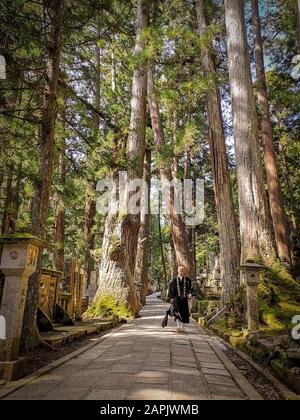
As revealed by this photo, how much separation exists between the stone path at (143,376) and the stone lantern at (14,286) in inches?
21.0

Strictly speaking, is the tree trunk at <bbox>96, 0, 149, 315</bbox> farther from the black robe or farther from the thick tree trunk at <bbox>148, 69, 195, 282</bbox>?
the thick tree trunk at <bbox>148, 69, 195, 282</bbox>

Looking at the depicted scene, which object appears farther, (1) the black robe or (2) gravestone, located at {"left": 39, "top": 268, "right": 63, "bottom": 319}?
(1) the black robe

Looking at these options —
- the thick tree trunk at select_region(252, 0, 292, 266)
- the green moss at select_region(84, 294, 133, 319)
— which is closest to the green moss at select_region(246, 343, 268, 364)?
the green moss at select_region(84, 294, 133, 319)

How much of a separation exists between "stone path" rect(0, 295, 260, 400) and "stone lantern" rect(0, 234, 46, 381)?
533 millimetres

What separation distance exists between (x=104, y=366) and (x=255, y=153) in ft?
20.4

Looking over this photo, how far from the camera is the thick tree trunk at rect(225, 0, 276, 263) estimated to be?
7.61 metres

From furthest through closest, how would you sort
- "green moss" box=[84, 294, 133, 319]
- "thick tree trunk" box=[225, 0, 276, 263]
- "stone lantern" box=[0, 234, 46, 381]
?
1. "green moss" box=[84, 294, 133, 319]
2. "thick tree trunk" box=[225, 0, 276, 263]
3. "stone lantern" box=[0, 234, 46, 381]

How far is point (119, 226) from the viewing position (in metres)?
10.8

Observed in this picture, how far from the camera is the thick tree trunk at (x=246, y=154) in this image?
A: 761 cm

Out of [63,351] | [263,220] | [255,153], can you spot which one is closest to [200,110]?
[255,153]

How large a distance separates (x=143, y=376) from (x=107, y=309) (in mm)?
6519

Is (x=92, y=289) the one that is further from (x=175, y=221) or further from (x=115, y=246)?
(x=175, y=221)
